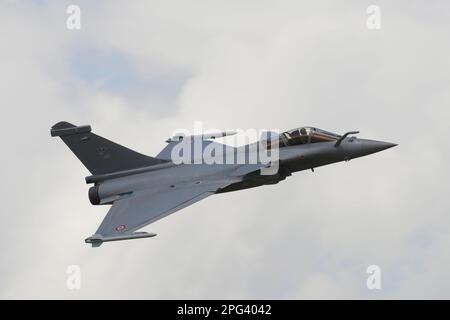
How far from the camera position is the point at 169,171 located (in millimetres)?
43312

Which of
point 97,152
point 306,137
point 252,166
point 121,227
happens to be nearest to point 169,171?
point 97,152

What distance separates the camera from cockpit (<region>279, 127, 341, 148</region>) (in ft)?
141

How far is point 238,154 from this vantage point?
141ft

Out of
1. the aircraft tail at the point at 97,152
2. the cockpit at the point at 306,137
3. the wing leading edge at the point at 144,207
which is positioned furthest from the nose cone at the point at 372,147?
the aircraft tail at the point at 97,152

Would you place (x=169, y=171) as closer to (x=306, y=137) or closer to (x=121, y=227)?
(x=121, y=227)

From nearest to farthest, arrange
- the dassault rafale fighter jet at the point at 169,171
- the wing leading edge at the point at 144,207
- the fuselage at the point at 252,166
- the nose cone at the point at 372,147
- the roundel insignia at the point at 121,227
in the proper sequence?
the wing leading edge at the point at 144,207, the roundel insignia at the point at 121,227, the dassault rafale fighter jet at the point at 169,171, the fuselage at the point at 252,166, the nose cone at the point at 372,147

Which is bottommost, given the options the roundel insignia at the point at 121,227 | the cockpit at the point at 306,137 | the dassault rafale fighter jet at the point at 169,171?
the roundel insignia at the point at 121,227

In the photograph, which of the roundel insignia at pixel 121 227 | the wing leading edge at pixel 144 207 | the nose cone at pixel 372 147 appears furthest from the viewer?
the nose cone at pixel 372 147

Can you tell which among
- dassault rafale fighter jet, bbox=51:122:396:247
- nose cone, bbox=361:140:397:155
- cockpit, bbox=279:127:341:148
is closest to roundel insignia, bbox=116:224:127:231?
dassault rafale fighter jet, bbox=51:122:396:247

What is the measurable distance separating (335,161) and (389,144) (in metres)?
2.25

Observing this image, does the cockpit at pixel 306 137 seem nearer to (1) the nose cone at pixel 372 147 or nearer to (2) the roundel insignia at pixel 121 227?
(1) the nose cone at pixel 372 147

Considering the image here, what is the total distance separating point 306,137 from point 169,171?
5709mm

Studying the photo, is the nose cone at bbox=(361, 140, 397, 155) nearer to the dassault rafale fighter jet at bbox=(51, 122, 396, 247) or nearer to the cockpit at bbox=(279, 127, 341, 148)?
the dassault rafale fighter jet at bbox=(51, 122, 396, 247)

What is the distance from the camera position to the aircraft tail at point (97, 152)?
44.0 meters
